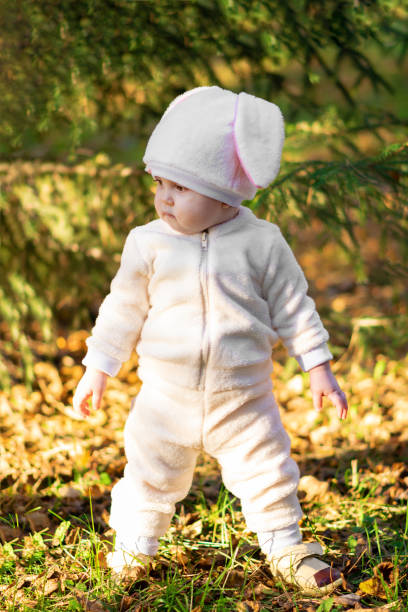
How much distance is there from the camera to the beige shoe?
7.63 ft

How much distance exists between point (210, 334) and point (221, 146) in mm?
616

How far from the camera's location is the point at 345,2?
3160mm

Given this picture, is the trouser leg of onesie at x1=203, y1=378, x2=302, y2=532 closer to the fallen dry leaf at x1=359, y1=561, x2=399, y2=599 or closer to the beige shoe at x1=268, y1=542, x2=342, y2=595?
the beige shoe at x1=268, y1=542, x2=342, y2=595

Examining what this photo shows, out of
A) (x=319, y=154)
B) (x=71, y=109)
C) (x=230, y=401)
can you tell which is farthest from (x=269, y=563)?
(x=319, y=154)

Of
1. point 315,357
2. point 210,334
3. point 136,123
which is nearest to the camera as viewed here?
point 210,334

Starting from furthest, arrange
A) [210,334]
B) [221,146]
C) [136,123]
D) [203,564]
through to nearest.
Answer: [136,123] < [203,564] < [210,334] < [221,146]

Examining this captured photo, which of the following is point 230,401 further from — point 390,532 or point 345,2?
point 345,2

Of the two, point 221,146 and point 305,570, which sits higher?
point 221,146

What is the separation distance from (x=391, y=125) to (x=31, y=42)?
2014 millimetres

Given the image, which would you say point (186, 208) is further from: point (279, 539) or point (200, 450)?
point (279, 539)

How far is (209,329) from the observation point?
2203mm

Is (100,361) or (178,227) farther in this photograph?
(100,361)

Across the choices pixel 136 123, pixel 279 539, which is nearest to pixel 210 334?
pixel 279 539

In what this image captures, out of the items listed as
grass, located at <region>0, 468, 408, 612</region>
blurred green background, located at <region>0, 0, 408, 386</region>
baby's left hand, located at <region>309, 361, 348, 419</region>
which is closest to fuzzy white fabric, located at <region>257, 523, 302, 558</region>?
grass, located at <region>0, 468, 408, 612</region>
